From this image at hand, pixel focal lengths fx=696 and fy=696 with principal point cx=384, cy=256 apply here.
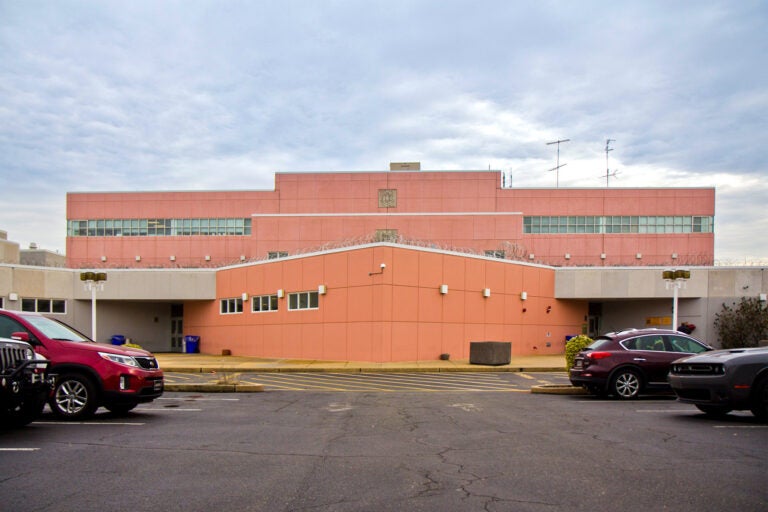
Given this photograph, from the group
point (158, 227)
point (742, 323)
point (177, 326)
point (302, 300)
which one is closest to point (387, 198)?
point (158, 227)

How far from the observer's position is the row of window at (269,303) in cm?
3300

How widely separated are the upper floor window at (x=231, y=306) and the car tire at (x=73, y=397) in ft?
88.4

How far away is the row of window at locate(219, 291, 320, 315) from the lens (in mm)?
33000

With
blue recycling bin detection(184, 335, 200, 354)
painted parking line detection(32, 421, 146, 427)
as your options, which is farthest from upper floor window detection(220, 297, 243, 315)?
painted parking line detection(32, 421, 146, 427)

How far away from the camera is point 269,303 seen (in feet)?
118

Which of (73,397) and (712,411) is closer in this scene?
(73,397)

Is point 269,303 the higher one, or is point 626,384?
point 269,303

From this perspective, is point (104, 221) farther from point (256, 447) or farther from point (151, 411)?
point (256, 447)

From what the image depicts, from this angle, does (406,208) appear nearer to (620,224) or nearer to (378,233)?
(378,233)

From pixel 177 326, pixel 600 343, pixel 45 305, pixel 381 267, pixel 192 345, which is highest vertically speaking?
pixel 381 267

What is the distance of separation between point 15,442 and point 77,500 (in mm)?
3678

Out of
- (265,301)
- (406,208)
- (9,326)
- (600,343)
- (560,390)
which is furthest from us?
(406,208)

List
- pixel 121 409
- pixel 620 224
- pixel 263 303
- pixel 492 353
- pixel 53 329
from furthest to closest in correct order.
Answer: pixel 620 224 → pixel 263 303 → pixel 492 353 → pixel 121 409 → pixel 53 329

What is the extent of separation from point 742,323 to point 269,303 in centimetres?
2487
